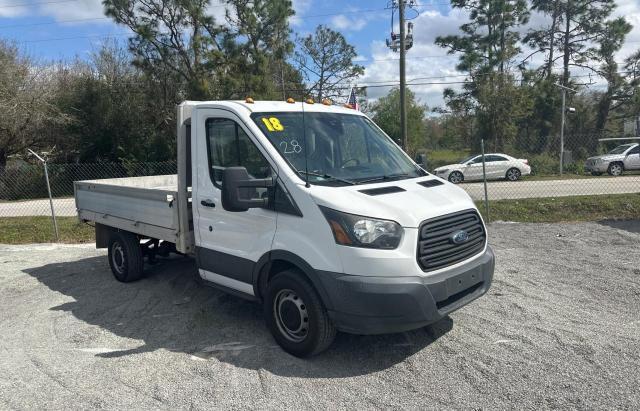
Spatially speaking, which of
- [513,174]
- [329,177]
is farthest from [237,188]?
[513,174]

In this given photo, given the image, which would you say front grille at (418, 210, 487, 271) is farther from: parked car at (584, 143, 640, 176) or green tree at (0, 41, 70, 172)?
green tree at (0, 41, 70, 172)

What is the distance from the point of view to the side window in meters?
A: 4.50

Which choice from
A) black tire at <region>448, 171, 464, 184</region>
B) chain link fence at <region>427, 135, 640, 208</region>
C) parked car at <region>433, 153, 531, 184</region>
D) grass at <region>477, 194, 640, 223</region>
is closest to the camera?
grass at <region>477, 194, 640, 223</region>

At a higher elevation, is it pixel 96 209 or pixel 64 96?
pixel 64 96

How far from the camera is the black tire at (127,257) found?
6680 mm

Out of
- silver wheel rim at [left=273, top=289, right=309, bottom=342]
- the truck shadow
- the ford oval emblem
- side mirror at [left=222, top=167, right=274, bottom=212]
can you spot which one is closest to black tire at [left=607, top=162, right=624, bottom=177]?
the truck shadow

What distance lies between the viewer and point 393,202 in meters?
3.89

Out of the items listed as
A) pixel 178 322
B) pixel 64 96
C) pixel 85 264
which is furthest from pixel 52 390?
pixel 64 96

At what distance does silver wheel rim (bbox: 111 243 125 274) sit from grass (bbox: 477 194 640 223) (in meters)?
7.87

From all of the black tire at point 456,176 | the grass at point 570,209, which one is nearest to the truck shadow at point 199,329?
the grass at point 570,209

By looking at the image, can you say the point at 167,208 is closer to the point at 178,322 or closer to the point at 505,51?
the point at 178,322

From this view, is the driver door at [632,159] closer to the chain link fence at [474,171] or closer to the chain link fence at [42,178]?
the chain link fence at [474,171]

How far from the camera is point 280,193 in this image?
4.18 meters

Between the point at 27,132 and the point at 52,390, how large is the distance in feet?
85.7
